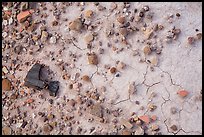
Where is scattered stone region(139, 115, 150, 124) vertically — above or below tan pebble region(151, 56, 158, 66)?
below

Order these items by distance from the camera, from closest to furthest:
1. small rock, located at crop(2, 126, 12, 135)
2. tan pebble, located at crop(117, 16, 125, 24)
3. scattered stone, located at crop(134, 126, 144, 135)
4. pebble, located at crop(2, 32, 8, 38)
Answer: scattered stone, located at crop(134, 126, 144, 135) < small rock, located at crop(2, 126, 12, 135) < tan pebble, located at crop(117, 16, 125, 24) < pebble, located at crop(2, 32, 8, 38)

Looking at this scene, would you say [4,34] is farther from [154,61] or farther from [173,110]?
[173,110]

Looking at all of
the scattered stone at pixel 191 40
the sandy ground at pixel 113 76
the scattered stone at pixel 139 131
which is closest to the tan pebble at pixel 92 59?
the sandy ground at pixel 113 76

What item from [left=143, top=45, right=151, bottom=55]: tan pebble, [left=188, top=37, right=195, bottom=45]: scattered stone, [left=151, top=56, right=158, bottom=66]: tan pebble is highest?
[left=188, top=37, right=195, bottom=45]: scattered stone

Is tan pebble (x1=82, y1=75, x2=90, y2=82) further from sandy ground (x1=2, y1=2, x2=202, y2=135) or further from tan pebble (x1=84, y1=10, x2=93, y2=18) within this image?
tan pebble (x1=84, y1=10, x2=93, y2=18)

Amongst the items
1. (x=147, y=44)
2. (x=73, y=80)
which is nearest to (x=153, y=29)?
(x=147, y=44)

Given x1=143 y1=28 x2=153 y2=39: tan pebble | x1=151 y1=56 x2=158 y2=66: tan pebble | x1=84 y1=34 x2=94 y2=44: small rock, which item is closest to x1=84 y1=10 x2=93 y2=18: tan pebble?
x1=84 y1=34 x2=94 y2=44: small rock

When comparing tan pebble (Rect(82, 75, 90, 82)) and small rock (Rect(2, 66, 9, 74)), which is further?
small rock (Rect(2, 66, 9, 74))

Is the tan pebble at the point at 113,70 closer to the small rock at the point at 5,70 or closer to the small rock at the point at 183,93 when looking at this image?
the small rock at the point at 183,93

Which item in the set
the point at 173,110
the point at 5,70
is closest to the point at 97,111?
the point at 173,110
